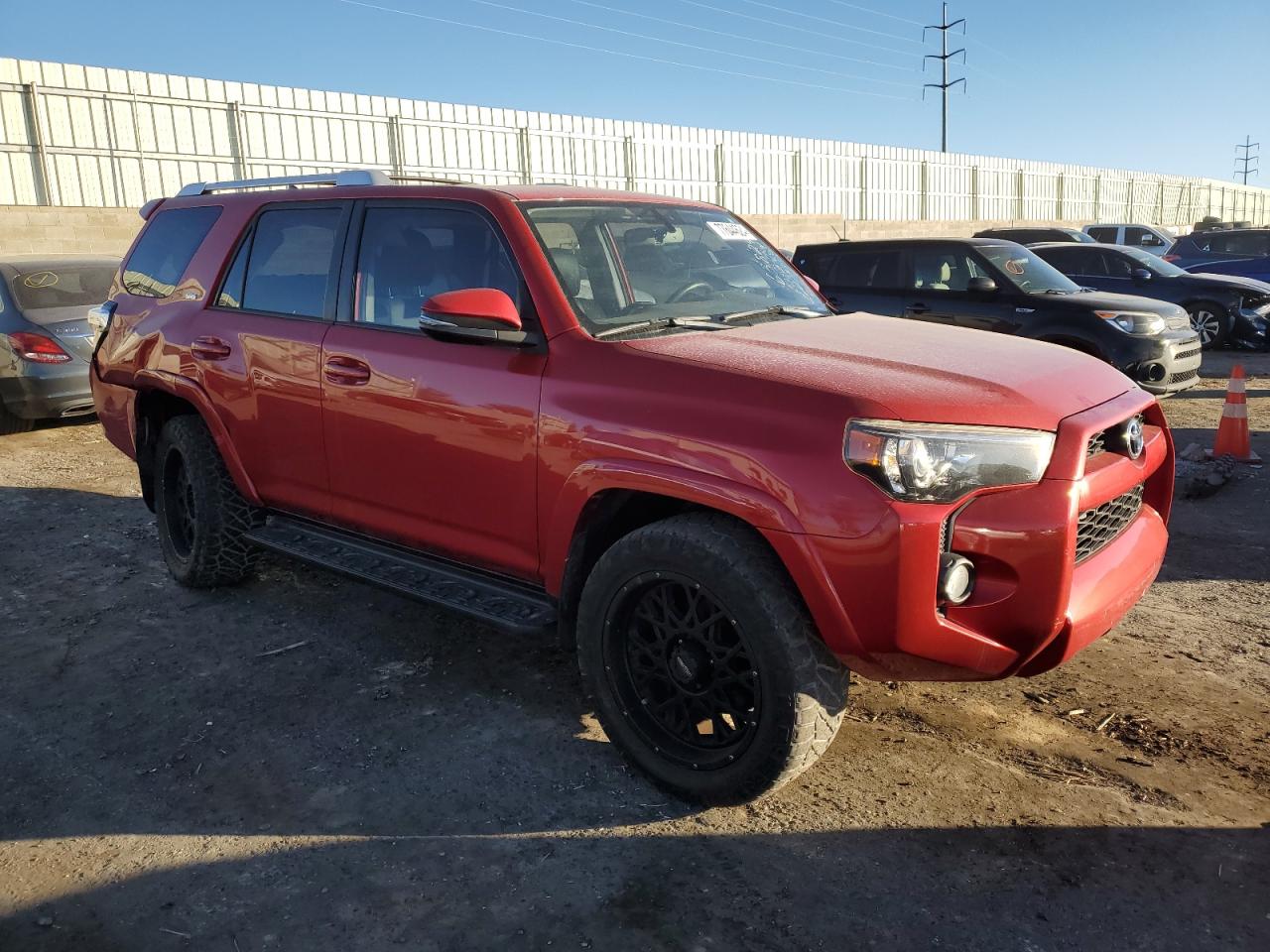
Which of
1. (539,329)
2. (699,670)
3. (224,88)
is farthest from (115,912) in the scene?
(224,88)

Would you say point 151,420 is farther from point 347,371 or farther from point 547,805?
point 547,805

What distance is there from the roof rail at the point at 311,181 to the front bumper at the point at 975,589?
2.79m

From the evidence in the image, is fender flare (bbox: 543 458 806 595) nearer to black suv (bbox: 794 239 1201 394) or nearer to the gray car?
black suv (bbox: 794 239 1201 394)

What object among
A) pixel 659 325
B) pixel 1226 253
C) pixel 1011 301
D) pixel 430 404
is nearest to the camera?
pixel 659 325

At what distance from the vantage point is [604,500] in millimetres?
3264

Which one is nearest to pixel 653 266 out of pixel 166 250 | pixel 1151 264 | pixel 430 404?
pixel 430 404

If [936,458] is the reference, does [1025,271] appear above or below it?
above

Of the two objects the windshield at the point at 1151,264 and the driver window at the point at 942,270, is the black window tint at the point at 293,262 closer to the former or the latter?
the driver window at the point at 942,270

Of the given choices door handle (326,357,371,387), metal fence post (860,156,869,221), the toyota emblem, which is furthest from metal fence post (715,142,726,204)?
the toyota emblem

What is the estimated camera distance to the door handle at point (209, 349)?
15.1 ft

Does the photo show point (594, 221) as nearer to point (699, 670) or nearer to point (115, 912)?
point (699, 670)

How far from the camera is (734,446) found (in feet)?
9.32

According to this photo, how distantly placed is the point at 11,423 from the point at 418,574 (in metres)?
7.93

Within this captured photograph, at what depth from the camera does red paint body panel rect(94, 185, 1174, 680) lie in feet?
8.82
